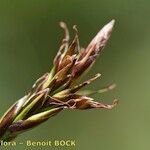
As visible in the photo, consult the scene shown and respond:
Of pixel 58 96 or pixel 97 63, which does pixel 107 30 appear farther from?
pixel 97 63

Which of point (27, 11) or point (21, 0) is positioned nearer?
point (21, 0)

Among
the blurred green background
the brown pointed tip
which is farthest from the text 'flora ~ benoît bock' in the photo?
the blurred green background

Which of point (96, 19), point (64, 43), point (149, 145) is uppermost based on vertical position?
point (96, 19)

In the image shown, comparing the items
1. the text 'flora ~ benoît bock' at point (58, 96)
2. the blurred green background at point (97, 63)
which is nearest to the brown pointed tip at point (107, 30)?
the text 'flora ~ benoît bock' at point (58, 96)

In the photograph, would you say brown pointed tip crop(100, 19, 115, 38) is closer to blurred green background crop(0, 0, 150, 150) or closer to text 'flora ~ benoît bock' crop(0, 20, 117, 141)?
text 'flora ~ benoît bock' crop(0, 20, 117, 141)

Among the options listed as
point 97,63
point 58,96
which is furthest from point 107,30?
point 97,63

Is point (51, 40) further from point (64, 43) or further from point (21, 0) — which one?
point (64, 43)

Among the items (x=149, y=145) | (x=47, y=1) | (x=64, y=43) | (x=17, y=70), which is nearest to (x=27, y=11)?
(x=47, y=1)
